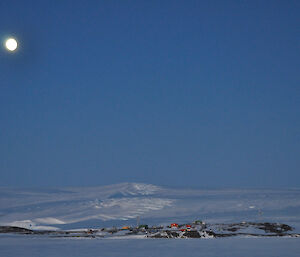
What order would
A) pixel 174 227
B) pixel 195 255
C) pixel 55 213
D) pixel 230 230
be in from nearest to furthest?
pixel 195 255
pixel 230 230
pixel 174 227
pixel 55 213

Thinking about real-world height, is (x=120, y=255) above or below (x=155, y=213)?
below

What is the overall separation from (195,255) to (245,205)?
500ft

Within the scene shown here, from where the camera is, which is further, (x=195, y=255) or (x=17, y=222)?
(x=17, y=222)

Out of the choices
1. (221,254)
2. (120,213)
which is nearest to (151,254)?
(221,254)

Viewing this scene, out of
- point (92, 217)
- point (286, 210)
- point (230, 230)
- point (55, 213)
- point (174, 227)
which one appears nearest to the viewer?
point (230, 230)

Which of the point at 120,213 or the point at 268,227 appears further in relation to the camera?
the point at 120,213

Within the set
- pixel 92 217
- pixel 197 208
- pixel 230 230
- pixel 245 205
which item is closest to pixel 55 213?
pixel 92 217

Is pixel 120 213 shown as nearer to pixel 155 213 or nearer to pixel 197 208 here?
pixel 155 213

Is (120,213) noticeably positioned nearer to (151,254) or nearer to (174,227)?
(174,227)

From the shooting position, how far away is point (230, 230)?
9681 centimetres

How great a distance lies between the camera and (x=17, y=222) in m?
179

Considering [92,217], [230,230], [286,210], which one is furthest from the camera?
[92,217]

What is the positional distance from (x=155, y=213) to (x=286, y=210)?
5460 centimetres

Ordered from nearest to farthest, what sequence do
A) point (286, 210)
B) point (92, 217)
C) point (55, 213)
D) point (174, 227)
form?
1. point (174, 227)
2. point (286, 210)
3. point (92, 217)
4. point (55, 213)
